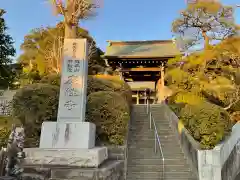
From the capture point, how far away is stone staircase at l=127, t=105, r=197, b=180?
290 inches

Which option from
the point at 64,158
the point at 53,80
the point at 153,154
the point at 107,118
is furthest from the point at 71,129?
the point at 53,80

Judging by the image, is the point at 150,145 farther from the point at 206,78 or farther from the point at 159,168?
the point at 206,78

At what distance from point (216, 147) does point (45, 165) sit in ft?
15.9

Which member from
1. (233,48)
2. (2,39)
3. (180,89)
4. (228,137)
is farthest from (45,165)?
(2,39)

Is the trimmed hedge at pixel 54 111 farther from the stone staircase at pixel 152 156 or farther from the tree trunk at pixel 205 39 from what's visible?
the tree trunk at pixel 205 39

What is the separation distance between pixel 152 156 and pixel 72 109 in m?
4.02

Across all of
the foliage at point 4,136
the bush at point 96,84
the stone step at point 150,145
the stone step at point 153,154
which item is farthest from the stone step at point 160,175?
the foliage at point 4,136

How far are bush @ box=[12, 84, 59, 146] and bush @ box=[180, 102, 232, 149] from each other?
4611mm

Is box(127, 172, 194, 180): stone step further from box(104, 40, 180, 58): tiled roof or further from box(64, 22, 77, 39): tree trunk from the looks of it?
box(104, 40, 180, 58): tiled roof

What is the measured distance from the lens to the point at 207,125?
7.38 meters

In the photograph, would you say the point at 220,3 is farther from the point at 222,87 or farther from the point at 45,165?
the point at 45,165

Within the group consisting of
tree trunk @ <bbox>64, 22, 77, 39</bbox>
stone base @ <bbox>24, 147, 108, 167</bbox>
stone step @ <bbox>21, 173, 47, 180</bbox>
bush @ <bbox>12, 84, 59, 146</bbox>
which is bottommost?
stone step @ <bbox>21, 173, 47, 180</bbox>

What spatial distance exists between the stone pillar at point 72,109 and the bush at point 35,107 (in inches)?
94.3

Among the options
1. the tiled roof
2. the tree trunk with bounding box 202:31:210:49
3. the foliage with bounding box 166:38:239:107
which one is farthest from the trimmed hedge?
the tiled roof
